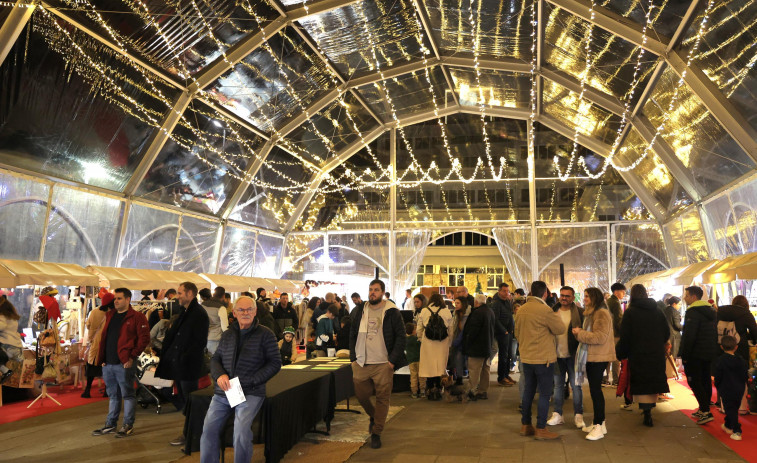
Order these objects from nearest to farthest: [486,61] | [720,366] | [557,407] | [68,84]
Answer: [720,366], [557,407], [68,84], [486,61]

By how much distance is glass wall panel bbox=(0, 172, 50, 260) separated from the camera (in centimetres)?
888

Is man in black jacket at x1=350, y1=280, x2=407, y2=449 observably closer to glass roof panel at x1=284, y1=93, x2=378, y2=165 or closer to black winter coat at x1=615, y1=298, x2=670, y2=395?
black winter coat at x1=615, y1=298, x2=670, y2=395

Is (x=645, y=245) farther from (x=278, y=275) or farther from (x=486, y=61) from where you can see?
(x=278, y=275)

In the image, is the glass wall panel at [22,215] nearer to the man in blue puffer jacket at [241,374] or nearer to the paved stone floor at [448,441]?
the paved stone floor at [448,441]

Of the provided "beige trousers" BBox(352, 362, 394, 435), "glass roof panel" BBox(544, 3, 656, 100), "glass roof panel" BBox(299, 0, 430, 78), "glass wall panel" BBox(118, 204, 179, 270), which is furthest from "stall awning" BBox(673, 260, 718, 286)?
"glass wall panel" BBox(118, 204, 179, 270)

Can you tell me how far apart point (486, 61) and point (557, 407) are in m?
8.77

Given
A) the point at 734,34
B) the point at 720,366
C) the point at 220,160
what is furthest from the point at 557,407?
the point at 220,160

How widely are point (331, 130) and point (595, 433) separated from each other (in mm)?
11611

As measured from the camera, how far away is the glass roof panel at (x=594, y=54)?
1038 cm

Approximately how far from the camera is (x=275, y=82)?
12648 mm

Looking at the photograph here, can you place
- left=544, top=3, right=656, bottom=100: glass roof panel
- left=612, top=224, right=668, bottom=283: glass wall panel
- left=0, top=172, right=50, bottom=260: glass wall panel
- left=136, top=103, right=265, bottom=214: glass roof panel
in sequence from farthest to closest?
1. left=612, top=224, right=668, bottom=283: glass wall panel
2. left=136, top=103, right=265, bottom=214: glass roof panel
3. left=544, top=3, right=656, bottom=100: glass roof panel
4. left=0, top=172, right=50, bottom=260: glass wall panel

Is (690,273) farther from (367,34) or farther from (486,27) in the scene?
(367,34)

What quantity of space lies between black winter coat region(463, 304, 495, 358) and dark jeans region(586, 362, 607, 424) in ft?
6.31

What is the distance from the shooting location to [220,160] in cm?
1385
